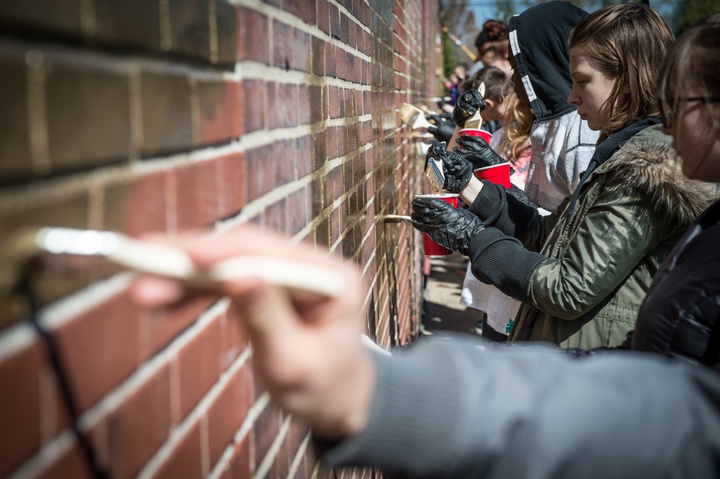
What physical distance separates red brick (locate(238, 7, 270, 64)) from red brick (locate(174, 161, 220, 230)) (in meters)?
0.24

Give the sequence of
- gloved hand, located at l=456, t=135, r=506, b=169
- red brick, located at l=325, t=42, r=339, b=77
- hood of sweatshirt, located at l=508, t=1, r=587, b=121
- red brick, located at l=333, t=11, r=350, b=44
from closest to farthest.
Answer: red brick, located at l=325, t=42, r=339, b=77 < red brick, located at l=333, t=11, r=350, b=44 < hood of sweatshirt, located at l=508, t=1, r=587, b=121 < gloved hand, located at l=456, t=135, r=506, b=169

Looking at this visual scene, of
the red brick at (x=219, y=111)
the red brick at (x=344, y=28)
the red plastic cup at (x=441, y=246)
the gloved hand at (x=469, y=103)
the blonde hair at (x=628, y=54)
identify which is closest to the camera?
the red brick at (x=219, y=111)

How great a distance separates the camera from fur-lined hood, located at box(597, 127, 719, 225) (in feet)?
6.52

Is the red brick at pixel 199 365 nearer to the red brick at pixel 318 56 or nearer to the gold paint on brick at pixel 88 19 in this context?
the gold paint on brick at pixel 88 19

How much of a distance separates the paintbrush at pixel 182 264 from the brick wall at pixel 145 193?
0.02m

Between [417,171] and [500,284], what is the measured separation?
402 centimetres

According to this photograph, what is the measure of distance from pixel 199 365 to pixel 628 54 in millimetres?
1985

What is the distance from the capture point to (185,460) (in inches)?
36.5

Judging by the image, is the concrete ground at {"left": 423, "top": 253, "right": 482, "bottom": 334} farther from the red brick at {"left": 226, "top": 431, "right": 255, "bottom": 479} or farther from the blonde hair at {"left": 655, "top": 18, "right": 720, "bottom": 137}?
the red brick at {"left": 226, "top": 431, "right": 255, "bottom": 479}

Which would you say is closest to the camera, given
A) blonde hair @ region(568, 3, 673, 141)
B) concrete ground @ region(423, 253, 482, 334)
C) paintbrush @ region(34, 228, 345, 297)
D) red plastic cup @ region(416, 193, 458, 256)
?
paintbrush @ region(34, 228, 345, 297)

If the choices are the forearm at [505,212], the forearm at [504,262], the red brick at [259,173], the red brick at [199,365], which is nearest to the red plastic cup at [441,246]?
the forearm at [505,212]

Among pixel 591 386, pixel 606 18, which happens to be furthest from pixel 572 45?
pixel 591 386

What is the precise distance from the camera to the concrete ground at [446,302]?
707 cm

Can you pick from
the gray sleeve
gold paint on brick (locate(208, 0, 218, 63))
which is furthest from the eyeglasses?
gold paint on brick (locate(208, 0, 218, 63))
